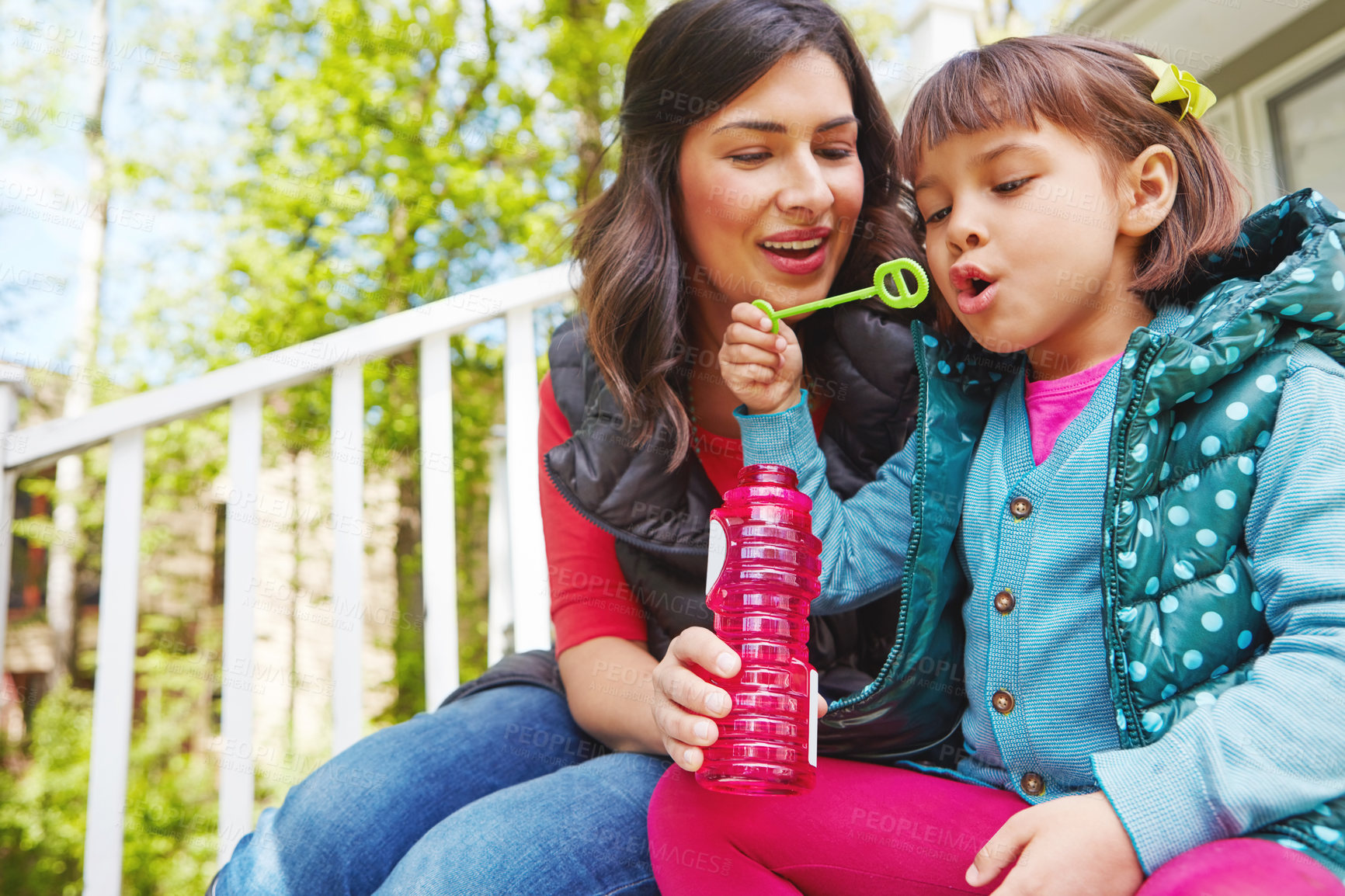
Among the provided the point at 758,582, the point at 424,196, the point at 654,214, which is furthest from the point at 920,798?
the point at 424,196

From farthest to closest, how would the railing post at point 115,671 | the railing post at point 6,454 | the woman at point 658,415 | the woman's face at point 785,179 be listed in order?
the railing post at point 6,454 → the railing post at point 115,671 → the woman's face at point 785,179 → the woman at point 658,415

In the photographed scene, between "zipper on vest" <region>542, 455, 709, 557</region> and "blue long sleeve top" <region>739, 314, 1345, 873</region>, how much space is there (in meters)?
0.23

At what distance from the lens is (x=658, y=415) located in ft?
5.49

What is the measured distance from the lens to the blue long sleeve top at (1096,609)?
2.89 feet

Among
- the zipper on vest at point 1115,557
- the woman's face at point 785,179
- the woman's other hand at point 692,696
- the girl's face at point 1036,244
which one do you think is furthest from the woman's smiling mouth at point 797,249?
the woman's other hand at point 692,696

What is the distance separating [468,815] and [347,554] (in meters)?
1.03

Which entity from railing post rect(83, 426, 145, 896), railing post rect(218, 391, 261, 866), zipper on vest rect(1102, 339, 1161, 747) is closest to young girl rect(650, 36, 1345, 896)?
zipper on vest rect(1102, 339, 1161, 747)

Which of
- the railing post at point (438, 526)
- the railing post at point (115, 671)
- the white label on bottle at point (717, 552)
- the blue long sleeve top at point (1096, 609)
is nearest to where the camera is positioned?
the blue long sleeve top at point (1096, 609)

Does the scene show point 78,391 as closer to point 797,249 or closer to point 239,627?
point 239,627

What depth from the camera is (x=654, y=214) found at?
183cm

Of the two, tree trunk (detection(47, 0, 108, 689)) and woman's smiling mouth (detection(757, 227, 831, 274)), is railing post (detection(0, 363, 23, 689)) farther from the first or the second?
tree trunk (detection(47, 0, 108, 689))

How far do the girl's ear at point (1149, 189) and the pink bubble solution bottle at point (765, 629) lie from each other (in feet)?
2.00

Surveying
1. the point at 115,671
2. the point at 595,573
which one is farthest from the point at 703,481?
the point at 115,671

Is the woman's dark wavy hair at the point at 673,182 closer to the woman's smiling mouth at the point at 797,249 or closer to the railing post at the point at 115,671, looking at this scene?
the woman's smiling mouth at the point at 797,249
